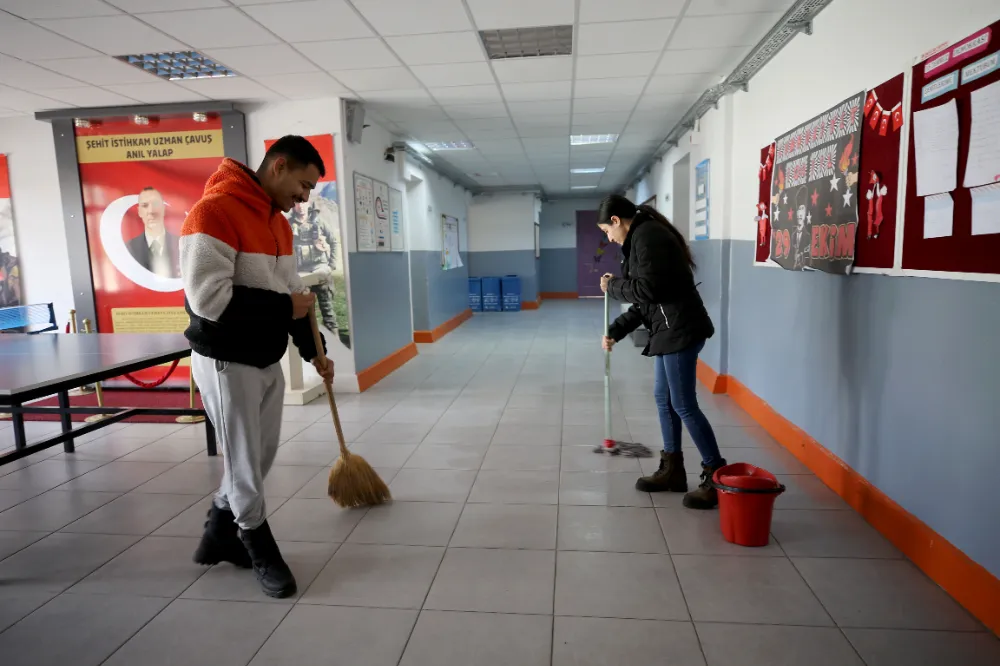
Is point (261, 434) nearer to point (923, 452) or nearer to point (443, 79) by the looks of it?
point (923, 452)

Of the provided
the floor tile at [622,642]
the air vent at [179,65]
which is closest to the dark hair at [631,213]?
the floor tile at [622,642]

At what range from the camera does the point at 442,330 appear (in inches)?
353

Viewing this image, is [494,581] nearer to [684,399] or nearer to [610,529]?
[610,529]

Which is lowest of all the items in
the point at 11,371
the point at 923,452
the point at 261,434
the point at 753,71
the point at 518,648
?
the point at 518,648

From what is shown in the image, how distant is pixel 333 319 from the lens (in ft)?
17.3

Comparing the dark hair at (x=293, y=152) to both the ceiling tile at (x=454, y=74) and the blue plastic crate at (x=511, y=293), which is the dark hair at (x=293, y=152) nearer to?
the ceiling tile at (x=454, y=74)

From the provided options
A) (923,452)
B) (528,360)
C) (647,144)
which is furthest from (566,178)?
(923,452)

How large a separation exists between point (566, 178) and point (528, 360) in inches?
207

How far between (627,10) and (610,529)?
2.80 m

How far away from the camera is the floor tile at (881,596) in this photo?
75.0 inches

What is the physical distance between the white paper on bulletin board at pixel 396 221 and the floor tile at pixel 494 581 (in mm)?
4531

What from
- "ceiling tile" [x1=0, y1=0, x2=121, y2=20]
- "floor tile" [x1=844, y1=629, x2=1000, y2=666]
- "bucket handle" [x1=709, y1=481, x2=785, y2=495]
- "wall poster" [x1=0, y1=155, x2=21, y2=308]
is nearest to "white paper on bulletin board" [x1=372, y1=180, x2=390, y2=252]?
"ceiling tile" [x1=0, y1=0, x2=121, y2=20]

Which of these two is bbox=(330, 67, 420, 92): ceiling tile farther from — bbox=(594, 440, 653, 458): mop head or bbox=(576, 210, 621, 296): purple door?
bbox=(576, 210, 621, 296): purple door

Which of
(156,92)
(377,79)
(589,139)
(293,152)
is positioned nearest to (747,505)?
(293,152)
